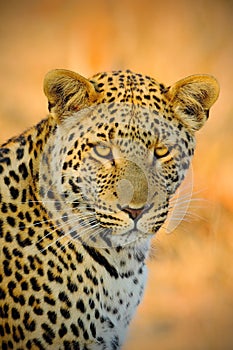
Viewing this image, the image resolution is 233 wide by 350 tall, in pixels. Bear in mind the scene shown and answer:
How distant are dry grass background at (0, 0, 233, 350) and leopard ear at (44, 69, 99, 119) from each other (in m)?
1.08

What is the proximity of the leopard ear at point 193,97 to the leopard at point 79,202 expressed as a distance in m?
0.06

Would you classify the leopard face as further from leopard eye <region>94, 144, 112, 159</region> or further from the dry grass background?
the dry grass background

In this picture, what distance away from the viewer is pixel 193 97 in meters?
3.41

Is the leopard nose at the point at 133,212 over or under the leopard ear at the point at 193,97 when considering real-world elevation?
under

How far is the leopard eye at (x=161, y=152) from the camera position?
3.23m

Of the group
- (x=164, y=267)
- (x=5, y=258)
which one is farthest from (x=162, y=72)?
(x=5, y=258)

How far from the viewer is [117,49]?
445 cm

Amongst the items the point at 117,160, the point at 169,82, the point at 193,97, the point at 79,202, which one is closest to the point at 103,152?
the point at 117,160

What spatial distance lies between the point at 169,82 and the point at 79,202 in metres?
1.41

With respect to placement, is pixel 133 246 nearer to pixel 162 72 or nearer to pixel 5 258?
pixel 5 258

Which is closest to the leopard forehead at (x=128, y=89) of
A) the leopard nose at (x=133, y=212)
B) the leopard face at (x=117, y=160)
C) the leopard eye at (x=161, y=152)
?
the leopard face at (x=117, y=160)

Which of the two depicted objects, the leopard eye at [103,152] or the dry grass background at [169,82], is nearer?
the leopard eye at [103,152]

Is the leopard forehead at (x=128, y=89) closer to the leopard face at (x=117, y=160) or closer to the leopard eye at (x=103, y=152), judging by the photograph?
the leopard face at (x=117, y=160)

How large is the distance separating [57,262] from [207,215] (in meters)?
1.53
